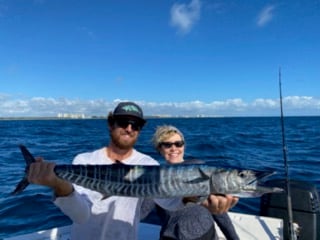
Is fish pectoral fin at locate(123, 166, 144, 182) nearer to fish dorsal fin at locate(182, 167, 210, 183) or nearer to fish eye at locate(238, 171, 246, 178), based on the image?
fish dorsal fin at locate(182, 167, 210, 183)

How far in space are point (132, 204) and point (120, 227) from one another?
259 mm

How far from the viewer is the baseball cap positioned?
11.1 ft

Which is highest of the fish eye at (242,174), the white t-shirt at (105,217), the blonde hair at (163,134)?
the blonde hair at (163,134)

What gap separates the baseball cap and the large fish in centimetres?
66

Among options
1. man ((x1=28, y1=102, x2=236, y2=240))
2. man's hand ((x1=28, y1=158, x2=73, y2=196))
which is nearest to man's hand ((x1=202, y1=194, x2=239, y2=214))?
man ((x1=28, y1=102, x2=236, y2=240))

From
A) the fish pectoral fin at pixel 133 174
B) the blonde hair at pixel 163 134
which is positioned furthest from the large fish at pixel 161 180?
the blonde hair at pixel 163 134

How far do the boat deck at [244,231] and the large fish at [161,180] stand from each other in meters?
2.22

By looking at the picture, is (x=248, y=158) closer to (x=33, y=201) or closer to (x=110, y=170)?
(x=33, y=201)

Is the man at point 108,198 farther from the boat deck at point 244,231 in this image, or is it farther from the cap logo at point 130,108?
the boat deck at point 244,231

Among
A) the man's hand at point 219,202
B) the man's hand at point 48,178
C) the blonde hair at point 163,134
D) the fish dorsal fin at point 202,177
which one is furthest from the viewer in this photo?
the blonde hair at point 163,134

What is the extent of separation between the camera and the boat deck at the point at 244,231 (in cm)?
482

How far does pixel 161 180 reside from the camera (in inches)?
113

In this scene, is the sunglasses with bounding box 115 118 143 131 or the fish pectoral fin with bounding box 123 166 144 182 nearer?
the fish pectoral fin with bounding box 123 166 144 182

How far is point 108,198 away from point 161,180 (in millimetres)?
655
